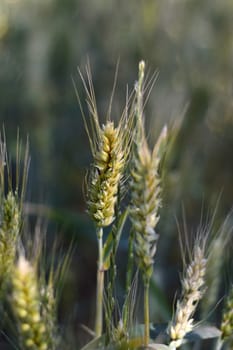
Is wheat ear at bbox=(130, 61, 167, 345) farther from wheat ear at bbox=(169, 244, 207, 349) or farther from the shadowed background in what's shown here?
the shadowed background

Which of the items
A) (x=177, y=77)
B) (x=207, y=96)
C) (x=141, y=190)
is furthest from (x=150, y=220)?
(x=177, y=77)

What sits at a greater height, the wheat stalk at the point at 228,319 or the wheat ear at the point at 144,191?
the wheat ear at the point at 144,191

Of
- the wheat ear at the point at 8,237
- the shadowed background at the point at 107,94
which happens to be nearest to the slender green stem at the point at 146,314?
the wheat ear at the point at 8,237

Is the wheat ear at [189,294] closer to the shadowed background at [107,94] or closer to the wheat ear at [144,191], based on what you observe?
the wheat ear at [144,191]

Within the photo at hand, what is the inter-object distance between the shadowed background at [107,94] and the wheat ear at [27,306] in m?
0.49

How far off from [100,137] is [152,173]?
0.37 feet

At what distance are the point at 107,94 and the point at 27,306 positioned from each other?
1.55 m

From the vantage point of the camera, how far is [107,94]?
202 cm

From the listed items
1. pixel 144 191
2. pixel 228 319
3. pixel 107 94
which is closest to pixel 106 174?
pixel 144 191

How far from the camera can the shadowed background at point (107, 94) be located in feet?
4.54

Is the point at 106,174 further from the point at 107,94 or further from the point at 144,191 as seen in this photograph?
the point at 107,94

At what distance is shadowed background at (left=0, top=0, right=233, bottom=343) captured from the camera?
1384 millimetres

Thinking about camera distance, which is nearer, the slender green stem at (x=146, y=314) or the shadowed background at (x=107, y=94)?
the slender green stem at (x=146, y=314)

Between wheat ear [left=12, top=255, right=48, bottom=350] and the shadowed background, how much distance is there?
0.49 meters
